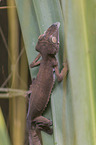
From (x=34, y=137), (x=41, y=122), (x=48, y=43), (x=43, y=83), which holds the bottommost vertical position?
(x=34, y=137)

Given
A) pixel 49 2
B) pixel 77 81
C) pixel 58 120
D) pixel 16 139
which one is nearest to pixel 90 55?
pixel 77 81

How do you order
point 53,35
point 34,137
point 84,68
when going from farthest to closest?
point 34,137 → point 53,35 → point 84,68

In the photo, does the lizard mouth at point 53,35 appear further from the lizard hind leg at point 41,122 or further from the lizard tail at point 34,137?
the lizard tail at point 34,137

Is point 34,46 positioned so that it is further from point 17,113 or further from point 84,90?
point 84,90

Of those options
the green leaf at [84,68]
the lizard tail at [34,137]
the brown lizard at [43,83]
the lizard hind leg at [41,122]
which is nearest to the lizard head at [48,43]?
the brown lizard at [43,83]

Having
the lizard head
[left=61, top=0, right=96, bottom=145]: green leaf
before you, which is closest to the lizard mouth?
the lizard head

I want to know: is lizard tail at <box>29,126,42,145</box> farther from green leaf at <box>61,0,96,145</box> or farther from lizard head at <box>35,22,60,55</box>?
green leaf at <box>61,0,96,145</box>

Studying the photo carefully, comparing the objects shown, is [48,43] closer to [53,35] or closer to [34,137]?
[53,35]

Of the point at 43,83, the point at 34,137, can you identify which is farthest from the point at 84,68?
the point at 34,137

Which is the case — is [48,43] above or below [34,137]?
above
